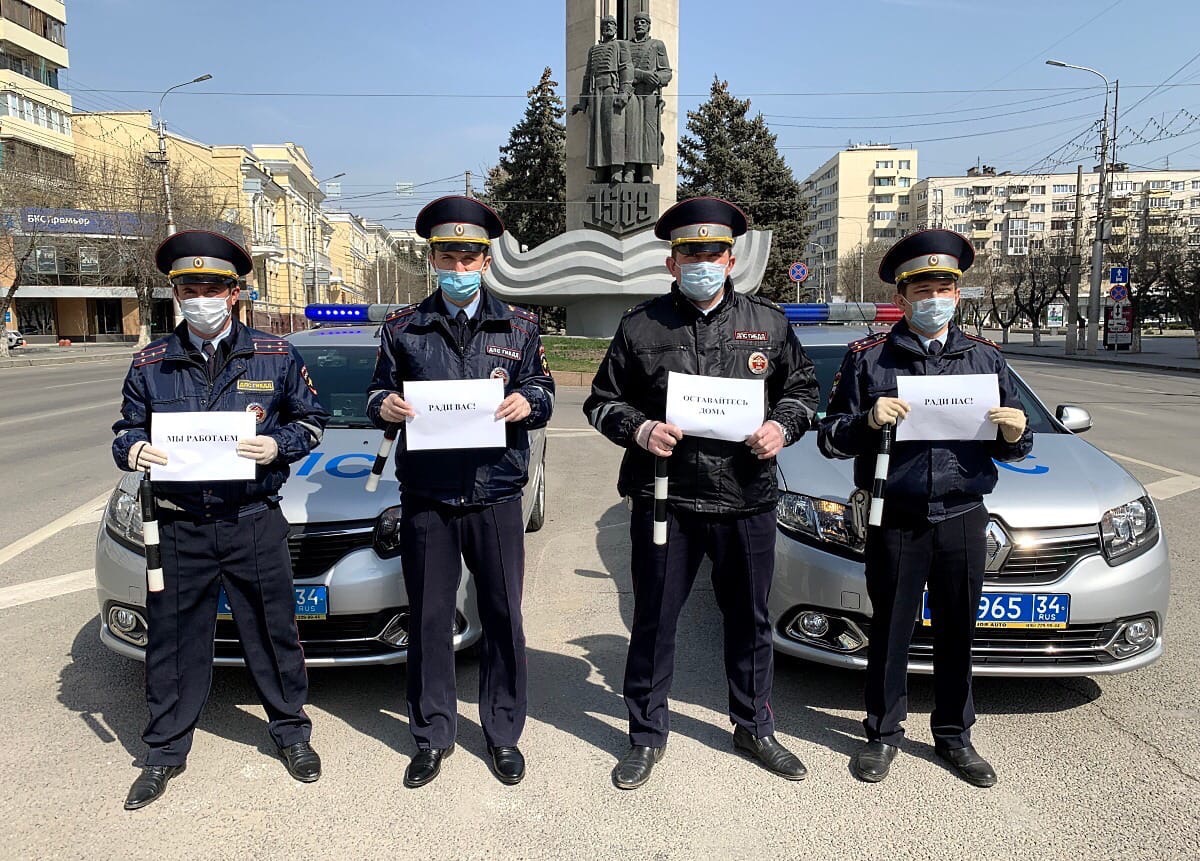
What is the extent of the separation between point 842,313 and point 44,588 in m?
5.39

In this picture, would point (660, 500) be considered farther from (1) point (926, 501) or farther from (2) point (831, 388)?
(2) point (831, 388)

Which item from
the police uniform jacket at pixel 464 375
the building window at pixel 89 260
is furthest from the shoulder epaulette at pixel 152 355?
the building window at pixel 89 260

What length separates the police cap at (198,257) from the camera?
117 inches

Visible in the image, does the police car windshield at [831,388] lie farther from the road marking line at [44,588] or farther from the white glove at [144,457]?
the road marking line at [44,588]

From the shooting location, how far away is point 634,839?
265cm

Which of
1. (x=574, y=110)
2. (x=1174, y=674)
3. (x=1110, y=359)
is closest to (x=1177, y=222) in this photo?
(x=1110, y=359)

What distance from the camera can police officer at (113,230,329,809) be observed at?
116 inches

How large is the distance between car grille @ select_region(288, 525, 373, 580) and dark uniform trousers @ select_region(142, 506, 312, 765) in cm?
23

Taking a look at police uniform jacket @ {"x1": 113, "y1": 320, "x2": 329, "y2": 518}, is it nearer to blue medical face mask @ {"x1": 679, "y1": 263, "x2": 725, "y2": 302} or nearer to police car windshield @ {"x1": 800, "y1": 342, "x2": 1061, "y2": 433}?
blue medical face mask @ {"x1": 679, "y1": 263, "x2": 725, "y2": 302}

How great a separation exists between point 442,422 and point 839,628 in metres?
1.82

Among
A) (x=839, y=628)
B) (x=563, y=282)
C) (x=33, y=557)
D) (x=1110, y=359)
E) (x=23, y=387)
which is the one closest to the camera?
(x=839, y=628)

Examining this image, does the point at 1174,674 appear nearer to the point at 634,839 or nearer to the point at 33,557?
the point at 634,839

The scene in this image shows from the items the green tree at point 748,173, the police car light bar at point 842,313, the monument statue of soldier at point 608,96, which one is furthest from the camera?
the green tree at point 748,173

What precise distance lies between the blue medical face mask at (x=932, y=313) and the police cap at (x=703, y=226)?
0.74 m
